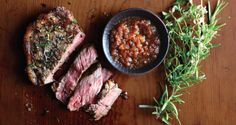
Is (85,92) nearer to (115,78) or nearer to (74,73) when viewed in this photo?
(74,73)

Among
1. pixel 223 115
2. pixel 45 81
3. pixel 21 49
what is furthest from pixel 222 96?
pixel 21 49

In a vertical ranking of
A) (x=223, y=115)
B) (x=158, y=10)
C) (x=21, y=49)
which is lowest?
(x=223, y=115)

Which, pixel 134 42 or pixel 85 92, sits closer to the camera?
pixel 134 42

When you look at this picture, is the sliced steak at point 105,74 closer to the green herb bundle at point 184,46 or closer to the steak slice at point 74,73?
the steak slice at point 74,73

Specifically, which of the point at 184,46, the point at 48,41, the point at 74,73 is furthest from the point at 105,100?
the point at 184,46

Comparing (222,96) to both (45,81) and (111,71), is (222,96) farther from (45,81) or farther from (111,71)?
(45,81)

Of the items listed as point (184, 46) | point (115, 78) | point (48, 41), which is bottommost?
point (115, 78)
